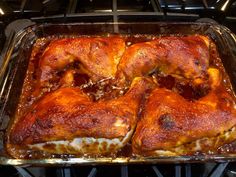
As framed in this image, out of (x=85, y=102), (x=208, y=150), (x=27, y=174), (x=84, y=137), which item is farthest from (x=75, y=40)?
(x=208, y=150)

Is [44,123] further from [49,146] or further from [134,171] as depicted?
[134,171]

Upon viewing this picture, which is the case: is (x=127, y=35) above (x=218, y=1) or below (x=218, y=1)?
below

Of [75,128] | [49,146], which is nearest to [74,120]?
[75,128]

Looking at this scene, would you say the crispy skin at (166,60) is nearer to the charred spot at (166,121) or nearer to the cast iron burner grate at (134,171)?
the charred spot at (166,121)

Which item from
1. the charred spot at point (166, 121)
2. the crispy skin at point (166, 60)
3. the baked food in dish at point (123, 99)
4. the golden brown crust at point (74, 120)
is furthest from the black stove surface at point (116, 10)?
the charred spot at point (166, 121)

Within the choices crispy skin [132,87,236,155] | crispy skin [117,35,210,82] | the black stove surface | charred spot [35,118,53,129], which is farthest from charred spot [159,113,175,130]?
the black stove surface

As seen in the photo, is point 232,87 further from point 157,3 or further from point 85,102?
point 157,3
